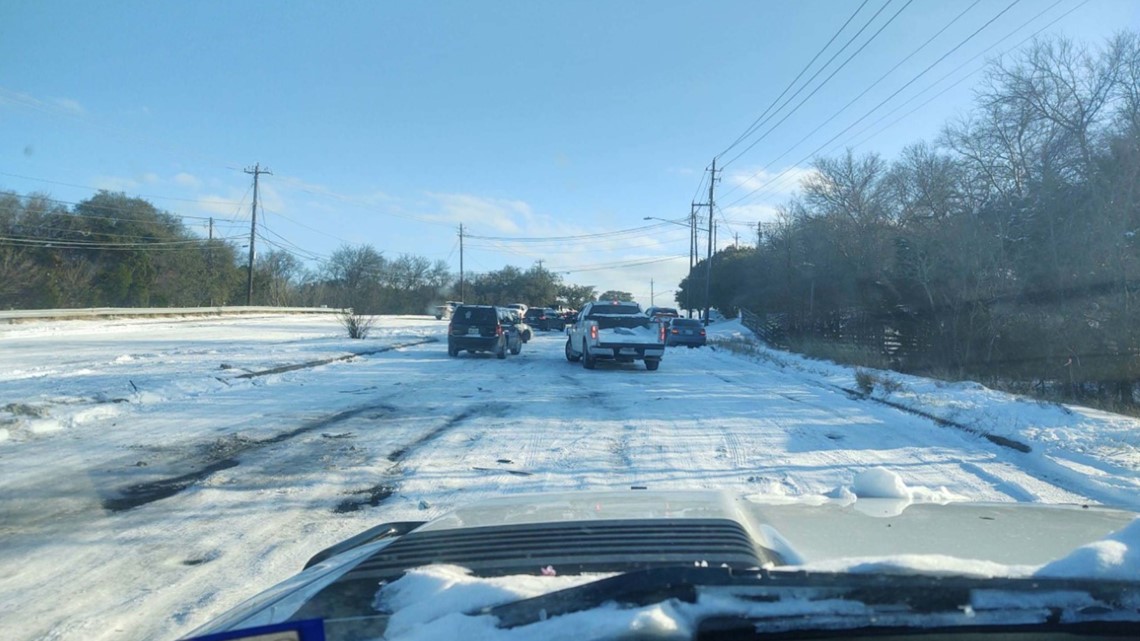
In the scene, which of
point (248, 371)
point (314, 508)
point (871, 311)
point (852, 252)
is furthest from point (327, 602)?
point (852, 252)

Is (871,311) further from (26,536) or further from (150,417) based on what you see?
(26,536)

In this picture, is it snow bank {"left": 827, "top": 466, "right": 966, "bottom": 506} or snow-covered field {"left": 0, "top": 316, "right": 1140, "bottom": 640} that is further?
snow-covered field {"left": 0, "top": 316, "right": 1140, "bottom": 640}

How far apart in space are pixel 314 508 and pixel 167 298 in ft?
224

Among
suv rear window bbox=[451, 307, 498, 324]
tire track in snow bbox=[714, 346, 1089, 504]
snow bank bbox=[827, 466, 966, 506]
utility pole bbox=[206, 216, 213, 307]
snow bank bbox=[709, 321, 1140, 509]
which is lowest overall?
tire track in snow bbox=[714, 346, 1089, 504]

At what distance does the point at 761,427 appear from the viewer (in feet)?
37.9

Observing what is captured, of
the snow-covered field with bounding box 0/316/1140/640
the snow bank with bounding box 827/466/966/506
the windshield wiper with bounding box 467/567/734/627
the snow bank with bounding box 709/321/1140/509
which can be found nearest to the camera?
the windshield wiper with bounding box 467/567/734/627

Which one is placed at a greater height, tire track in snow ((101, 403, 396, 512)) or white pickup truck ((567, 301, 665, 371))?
white pickup truck ((567, 301, 665, 371))

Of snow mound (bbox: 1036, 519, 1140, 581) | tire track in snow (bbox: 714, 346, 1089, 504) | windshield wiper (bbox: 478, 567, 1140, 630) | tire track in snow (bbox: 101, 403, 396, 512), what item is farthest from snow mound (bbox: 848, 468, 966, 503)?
tire track in snow (bbox: 101, 403, 396, 512)

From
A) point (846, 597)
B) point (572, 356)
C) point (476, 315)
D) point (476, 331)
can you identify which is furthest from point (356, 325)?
point (846, 597)

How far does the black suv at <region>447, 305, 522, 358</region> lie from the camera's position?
2586 cm

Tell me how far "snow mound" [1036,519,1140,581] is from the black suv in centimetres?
2395

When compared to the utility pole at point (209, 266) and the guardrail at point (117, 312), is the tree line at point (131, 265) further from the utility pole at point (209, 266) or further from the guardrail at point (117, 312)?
the guardrail at point (117, 312)

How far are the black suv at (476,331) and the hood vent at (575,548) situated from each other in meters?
22.7

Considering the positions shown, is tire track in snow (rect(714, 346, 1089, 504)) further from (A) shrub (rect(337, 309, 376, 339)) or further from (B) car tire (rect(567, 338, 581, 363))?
(A) shrub (rect(337, 309, 376, 339))
